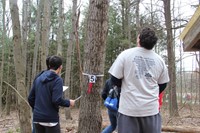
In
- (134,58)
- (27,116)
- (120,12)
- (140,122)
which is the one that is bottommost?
(27,116)

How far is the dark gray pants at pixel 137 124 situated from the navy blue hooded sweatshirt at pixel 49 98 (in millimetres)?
982

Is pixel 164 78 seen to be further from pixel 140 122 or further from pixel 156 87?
pixel 140 122

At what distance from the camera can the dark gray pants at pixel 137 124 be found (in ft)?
10.2

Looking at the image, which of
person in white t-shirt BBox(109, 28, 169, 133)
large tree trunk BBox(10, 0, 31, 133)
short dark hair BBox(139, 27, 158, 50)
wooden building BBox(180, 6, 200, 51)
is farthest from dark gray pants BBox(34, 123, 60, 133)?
large tree trunk BBox(10, 0, 31, 133)

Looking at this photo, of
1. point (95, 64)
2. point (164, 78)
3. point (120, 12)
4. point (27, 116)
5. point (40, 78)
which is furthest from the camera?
point (120, 12)

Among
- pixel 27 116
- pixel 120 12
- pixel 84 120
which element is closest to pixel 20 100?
pixel 27 116

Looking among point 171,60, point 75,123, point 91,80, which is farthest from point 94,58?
point 171,60

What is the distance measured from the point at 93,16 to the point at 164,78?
165 cm

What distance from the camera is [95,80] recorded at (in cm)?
441

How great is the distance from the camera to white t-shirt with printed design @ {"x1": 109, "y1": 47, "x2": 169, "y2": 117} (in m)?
3.08

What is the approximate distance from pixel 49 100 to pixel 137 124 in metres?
1.32

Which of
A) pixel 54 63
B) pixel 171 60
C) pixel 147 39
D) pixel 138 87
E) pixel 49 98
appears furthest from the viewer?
pixel 171 60

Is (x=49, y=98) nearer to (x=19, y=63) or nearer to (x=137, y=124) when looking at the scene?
(x=137, y=124)

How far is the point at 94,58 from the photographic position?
173 inches
